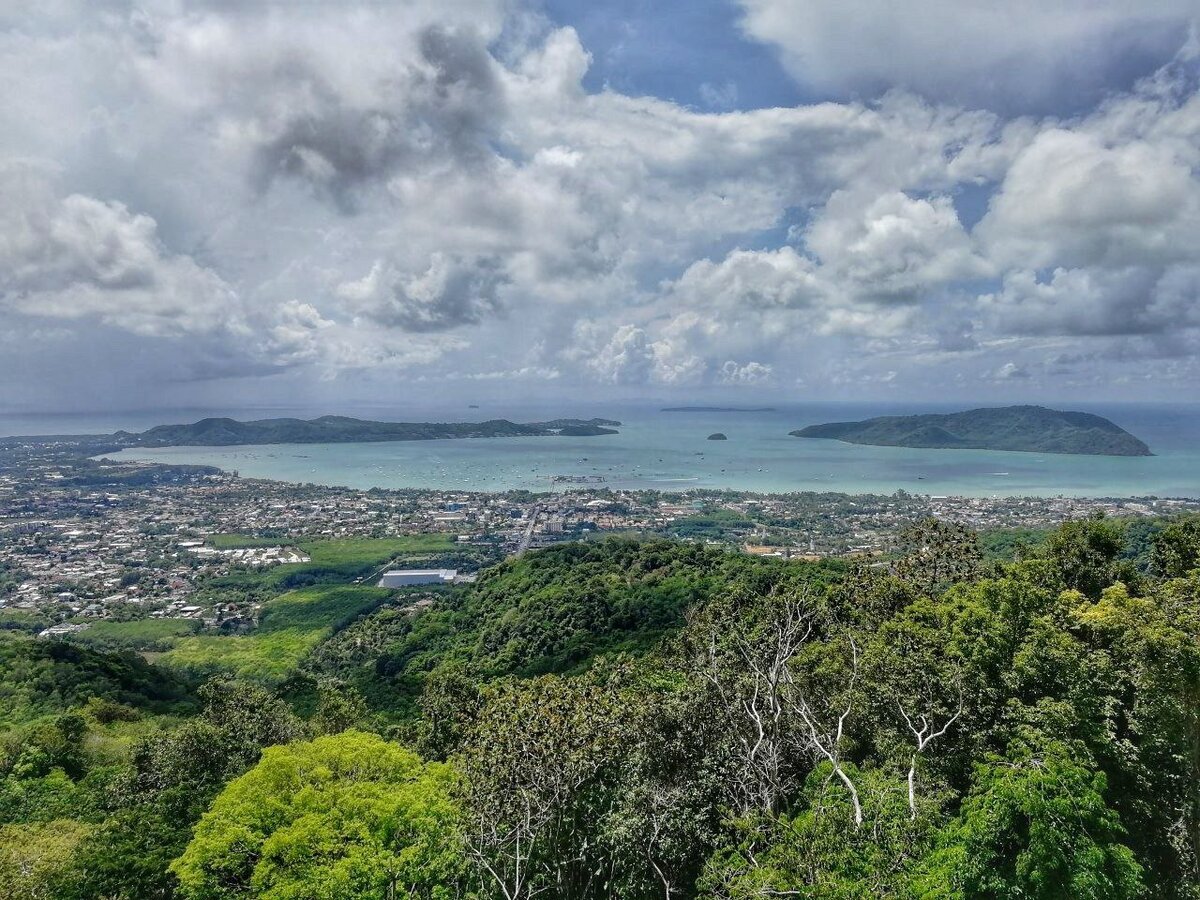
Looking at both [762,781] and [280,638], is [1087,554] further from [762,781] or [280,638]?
[280,638]

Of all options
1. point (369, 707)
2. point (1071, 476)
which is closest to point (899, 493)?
point (1071, 476)

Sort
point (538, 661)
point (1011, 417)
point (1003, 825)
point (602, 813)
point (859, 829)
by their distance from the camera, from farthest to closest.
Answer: point (1011, 417) → point (538, 661) → point (602, 813) → point (859, 829) → point (1003, 825)

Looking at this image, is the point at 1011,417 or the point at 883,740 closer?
the point at 883,740

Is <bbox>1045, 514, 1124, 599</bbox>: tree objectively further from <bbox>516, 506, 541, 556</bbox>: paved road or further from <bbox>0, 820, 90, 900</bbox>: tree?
<bbox>516, 506, 541, 556</bbox>: paved road

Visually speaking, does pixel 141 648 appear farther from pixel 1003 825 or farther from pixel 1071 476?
pixel 1071 476

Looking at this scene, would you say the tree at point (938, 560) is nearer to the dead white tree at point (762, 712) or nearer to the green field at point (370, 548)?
the dead white tree at point (762, 712)

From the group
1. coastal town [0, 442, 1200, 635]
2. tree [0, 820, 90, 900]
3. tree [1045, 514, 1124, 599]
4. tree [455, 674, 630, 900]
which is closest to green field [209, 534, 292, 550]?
coastal town [0, 442, 1200, 635]
